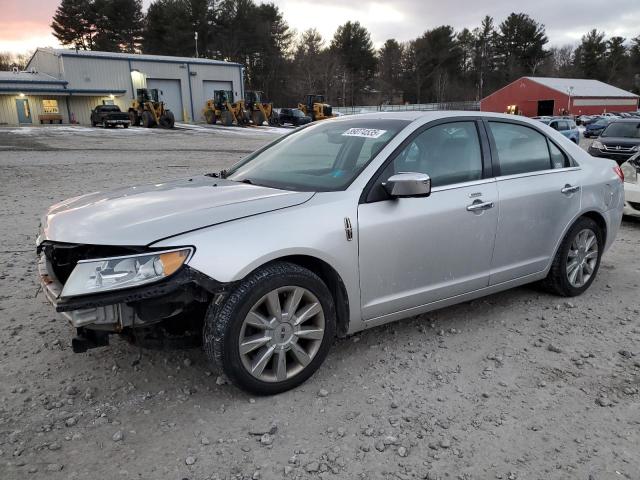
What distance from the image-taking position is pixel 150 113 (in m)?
35.1

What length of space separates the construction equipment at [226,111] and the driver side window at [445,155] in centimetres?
3522

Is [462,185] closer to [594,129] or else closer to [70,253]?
[70,253]

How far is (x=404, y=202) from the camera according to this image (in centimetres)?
334

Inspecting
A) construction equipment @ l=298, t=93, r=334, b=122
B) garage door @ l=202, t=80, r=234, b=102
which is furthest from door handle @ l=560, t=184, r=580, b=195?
garage door @ l=202, t=80, r=234, b=102

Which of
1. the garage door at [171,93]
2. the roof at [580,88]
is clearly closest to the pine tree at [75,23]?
the garage door at [171,93]

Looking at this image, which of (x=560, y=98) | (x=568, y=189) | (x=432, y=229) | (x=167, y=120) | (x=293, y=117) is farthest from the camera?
(x=560, y=98)

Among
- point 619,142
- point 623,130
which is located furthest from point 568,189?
point 623,130

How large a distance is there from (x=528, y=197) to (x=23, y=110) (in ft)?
Answer: 151

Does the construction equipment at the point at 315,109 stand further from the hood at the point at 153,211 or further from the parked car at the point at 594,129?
the hood at the point at 153,211

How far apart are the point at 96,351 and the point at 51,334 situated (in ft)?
1.57

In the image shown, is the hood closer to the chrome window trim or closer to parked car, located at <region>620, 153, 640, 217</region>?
the chrome window trim

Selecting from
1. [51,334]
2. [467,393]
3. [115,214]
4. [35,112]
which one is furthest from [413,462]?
[35,112]

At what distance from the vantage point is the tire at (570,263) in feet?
14.5

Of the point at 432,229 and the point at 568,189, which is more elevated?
the point at 568,189
